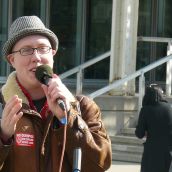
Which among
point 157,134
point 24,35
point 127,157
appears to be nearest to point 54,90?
point 24,35

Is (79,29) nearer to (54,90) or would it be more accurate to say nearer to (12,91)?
(12,91)

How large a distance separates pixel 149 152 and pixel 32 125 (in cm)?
469

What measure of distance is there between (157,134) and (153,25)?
8.06m

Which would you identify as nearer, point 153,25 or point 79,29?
point 153,25

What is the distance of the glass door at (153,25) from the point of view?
14750mm

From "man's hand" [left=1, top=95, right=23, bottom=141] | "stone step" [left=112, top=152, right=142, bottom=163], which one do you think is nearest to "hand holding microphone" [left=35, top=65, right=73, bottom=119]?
"man's hand" [left=1, top=95, right=23, bottom=141]

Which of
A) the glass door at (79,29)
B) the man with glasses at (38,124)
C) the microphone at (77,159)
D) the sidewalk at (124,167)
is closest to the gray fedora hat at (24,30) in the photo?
the man with glasses at (38,124)

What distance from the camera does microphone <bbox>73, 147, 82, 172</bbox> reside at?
7.75ft

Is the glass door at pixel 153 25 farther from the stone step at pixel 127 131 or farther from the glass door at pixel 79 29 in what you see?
the stone step at pixel 127 131

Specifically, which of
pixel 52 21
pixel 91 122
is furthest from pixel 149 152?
pixel 52 21

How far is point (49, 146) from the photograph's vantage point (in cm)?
259

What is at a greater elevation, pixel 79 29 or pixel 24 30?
pixel 24 30

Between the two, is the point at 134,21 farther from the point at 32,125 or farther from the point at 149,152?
the point at 32,125

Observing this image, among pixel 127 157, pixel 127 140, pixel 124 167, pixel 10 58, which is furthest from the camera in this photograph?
pixel 127 140
